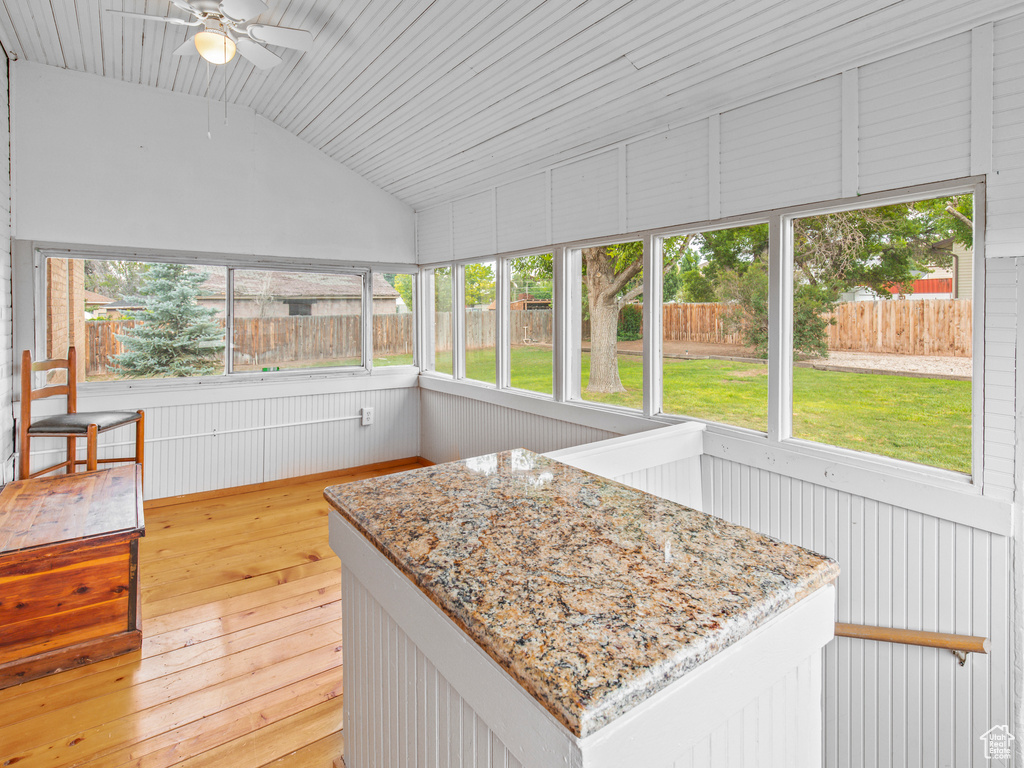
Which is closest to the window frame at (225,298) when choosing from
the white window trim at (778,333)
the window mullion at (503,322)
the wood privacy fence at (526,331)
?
the wood privacy fence at (526,331)

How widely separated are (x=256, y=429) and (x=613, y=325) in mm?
3197

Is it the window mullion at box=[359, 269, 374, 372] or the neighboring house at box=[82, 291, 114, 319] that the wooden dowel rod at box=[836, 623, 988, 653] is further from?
the neighboring house at box=[82, 291, 114, 319]

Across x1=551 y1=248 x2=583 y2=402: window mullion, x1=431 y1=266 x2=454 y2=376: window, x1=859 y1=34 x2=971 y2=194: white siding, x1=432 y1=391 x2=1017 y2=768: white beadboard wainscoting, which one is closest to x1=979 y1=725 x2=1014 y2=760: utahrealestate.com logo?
x1=432 y1=391 x2=1017 y2=768: white beadboard wainscoting

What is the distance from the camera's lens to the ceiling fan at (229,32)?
8.11ft

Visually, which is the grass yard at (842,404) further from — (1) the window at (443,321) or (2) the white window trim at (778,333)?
(1) the window at (443,321)

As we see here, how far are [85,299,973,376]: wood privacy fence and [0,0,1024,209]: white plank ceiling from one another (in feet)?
3.38

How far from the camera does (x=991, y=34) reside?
190cm

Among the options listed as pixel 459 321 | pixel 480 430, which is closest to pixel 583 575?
pixel 480 430

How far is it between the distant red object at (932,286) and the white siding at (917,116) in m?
0.41

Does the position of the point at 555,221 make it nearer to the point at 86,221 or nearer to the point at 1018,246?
the point at 1018,246

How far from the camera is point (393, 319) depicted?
5.54 meters

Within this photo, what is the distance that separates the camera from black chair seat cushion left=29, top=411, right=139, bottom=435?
317 cm

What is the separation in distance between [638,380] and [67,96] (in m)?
4.38

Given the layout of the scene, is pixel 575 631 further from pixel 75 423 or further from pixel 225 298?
pixel 225 298
